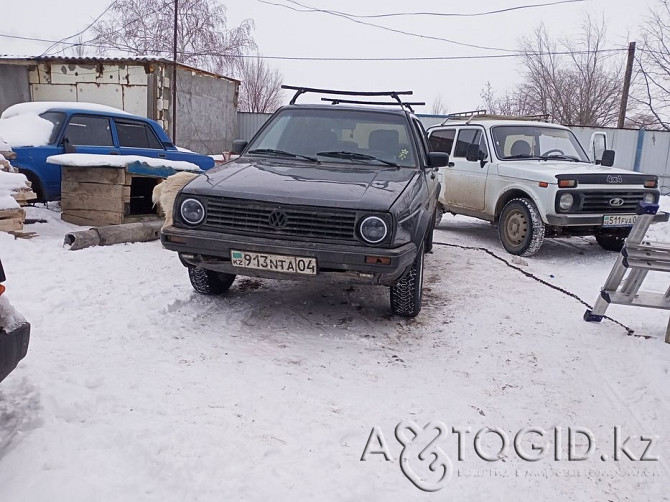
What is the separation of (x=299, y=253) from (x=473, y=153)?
193 inches

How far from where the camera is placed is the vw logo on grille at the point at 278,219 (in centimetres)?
345

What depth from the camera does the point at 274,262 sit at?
3.42 m

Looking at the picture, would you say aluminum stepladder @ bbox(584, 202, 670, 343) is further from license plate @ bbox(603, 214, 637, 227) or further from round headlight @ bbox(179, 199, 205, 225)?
round headlight @ bbox(179, 199, 205, 225)

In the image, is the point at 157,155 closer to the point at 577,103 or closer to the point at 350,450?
the point at 350,450

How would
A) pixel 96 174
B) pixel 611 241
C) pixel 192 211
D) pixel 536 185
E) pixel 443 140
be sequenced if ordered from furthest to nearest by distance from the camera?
pixel 443 140, pixel 611 241, pixel 96 174, pixel 536 185, pixel 192 211

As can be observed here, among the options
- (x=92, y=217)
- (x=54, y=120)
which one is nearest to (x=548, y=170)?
(x=92, y=217)

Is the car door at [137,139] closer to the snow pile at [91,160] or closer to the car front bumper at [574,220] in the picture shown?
the snow pile at [91,160]

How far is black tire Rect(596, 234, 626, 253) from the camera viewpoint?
7283 millimetres

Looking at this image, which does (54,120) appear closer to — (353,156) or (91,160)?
(91,160)

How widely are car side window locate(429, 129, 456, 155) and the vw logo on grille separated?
583 cm

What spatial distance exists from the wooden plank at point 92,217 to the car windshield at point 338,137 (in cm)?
297

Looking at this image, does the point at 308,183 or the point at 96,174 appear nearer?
the point at 308,183

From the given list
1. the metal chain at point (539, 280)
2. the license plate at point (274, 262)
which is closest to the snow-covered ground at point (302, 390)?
the metal chain at point (539, 280)

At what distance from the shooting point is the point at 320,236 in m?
3.42
